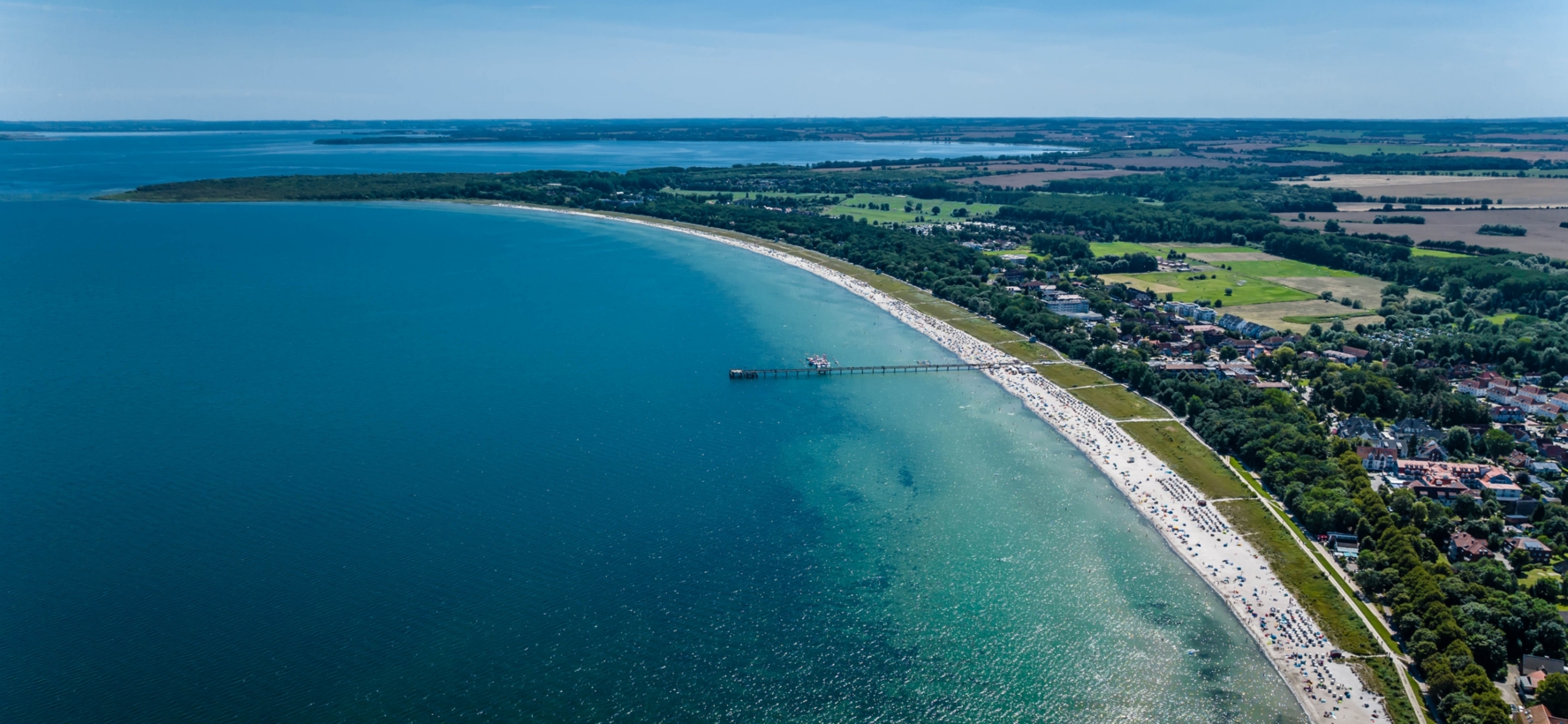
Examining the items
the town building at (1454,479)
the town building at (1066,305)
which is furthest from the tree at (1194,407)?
the town building at (1066,305)

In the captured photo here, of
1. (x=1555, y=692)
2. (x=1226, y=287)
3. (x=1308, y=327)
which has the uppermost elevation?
(x=1226, y=287)

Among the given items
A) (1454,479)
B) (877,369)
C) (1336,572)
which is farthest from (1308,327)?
(1336,572)

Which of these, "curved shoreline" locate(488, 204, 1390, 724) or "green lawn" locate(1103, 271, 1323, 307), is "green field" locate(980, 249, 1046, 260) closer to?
"green lawn" locate(1103, 271, 1323, 307)

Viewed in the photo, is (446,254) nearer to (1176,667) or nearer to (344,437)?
(344,437)

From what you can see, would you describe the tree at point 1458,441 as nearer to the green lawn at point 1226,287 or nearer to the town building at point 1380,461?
the town building at point 1380,461

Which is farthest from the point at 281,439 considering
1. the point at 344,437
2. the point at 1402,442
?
the point at 1402,442

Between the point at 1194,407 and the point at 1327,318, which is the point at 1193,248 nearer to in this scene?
the point at 1327,318
